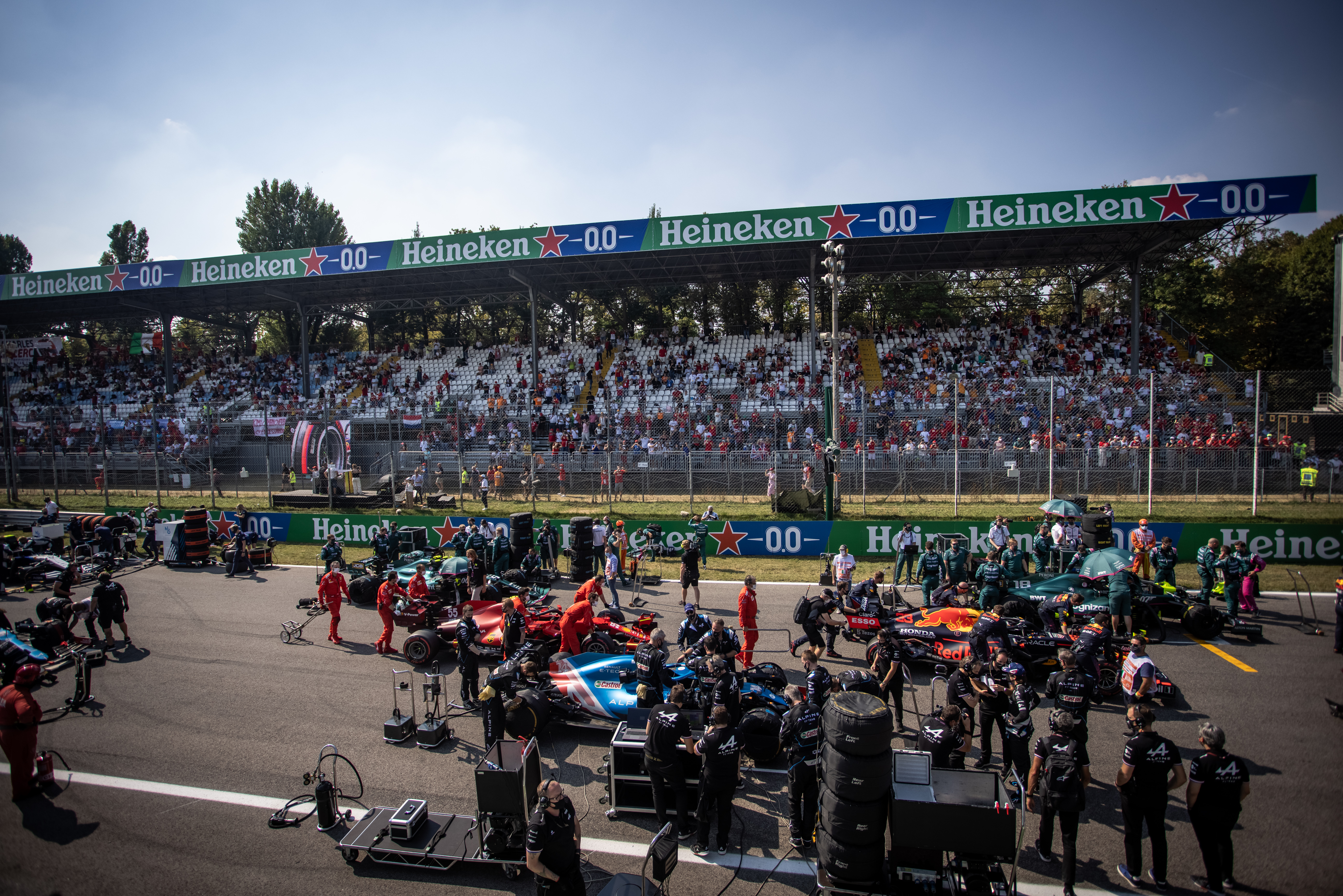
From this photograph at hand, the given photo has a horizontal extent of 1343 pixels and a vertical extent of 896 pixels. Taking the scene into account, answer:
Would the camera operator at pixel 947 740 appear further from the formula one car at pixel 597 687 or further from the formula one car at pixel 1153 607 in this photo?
the formula one car at pixel 1153 607

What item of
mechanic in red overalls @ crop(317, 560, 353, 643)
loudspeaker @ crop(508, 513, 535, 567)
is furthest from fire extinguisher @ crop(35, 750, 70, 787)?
loudspeaker @ crop(508, 513, 535, 567)

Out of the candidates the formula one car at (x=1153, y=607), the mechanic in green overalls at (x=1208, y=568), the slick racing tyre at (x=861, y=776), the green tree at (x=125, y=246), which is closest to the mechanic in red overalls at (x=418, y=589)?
the slick racing tyre at (x=861, y=776)

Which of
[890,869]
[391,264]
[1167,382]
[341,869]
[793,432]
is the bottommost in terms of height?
[341,869]

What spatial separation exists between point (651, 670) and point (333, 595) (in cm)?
699

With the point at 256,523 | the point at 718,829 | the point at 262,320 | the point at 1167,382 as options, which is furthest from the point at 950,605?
the point at 262,320

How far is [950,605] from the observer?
37.9 feet

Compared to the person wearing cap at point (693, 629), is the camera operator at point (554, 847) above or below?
below

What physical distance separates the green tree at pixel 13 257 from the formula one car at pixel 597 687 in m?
65.5

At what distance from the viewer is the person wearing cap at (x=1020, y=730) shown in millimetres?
6492

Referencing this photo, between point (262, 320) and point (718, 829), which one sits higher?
point (262, 320)

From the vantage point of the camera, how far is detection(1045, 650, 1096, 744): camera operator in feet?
19.2

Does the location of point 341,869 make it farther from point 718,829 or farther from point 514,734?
point 718,829

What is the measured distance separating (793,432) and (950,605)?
37.8ft

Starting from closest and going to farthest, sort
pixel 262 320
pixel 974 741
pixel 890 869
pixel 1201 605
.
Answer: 1. pixel 890 869
2. pixel 974 741
3. pixel 1201 605
4. pixel 262 320
